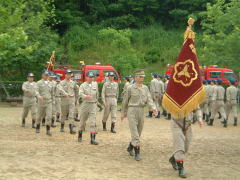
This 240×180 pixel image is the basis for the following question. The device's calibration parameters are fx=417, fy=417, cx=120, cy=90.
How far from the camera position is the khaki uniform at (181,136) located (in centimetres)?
878

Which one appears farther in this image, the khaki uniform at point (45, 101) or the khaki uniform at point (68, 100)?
the khaki uniform at point (68, 100)

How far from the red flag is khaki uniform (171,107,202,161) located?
0.18 meters

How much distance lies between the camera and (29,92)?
51.0ft

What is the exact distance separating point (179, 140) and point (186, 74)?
1450 mm

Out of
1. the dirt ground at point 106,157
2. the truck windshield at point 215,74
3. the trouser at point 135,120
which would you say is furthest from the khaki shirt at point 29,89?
the truck windshield at point 215,74

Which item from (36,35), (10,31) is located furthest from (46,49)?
(10,31)

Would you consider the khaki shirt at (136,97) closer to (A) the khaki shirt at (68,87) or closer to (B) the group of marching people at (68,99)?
(B) the group of marching people at (68,99)

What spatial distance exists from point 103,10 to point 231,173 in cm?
4475

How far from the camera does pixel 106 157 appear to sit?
408 inches

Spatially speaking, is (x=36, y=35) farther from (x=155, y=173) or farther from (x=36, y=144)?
(x=155, y=173)

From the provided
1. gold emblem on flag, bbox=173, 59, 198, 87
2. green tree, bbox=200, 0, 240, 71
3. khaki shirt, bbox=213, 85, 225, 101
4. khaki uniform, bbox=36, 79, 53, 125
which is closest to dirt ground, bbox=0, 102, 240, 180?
khaki uniform, bbox=36, 79, 53, 125

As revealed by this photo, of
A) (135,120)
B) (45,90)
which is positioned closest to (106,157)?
(135,120)

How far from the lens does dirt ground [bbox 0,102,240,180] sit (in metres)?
8.69

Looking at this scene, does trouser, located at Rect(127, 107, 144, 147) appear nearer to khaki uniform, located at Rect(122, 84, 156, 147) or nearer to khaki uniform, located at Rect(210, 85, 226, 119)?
khaki uniform, located at Rect(122, 84, 156, 147)
